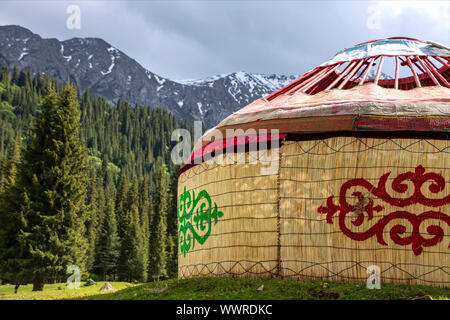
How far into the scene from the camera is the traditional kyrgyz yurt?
4840mm

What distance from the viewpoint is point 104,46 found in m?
180

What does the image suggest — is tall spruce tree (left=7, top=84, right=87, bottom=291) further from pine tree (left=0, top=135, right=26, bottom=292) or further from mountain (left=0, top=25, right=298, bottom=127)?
mountain (left=0, top=25, right=298, bottom=127)

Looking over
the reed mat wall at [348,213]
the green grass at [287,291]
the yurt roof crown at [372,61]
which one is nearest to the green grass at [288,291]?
the green grass at [287,291]

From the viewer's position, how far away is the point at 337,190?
5.04 m

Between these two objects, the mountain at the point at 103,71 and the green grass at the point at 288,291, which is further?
the mountain at the point at 103,71

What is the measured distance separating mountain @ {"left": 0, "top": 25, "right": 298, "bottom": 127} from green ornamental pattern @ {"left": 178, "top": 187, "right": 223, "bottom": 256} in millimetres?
148150

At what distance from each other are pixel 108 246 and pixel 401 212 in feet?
94.9

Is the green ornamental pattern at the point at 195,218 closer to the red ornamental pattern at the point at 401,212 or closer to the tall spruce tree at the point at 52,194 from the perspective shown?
the red ornamental pattern at the point at 401,212

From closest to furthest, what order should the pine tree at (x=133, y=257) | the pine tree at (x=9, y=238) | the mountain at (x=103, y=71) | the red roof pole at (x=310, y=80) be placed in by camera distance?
the red roof pole at (x=310, y=80)
the pine tree at (x=9, y=238)
the pine tree at (x=133, y=257)
the mountain at (x=103, y=71)

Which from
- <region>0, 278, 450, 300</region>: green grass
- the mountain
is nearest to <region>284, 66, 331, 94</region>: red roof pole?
<region>0, 278, 450, 300</region>: green grass

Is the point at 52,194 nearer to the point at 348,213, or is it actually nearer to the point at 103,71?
the point at 348,213

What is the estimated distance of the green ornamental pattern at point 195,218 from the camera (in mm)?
5992
